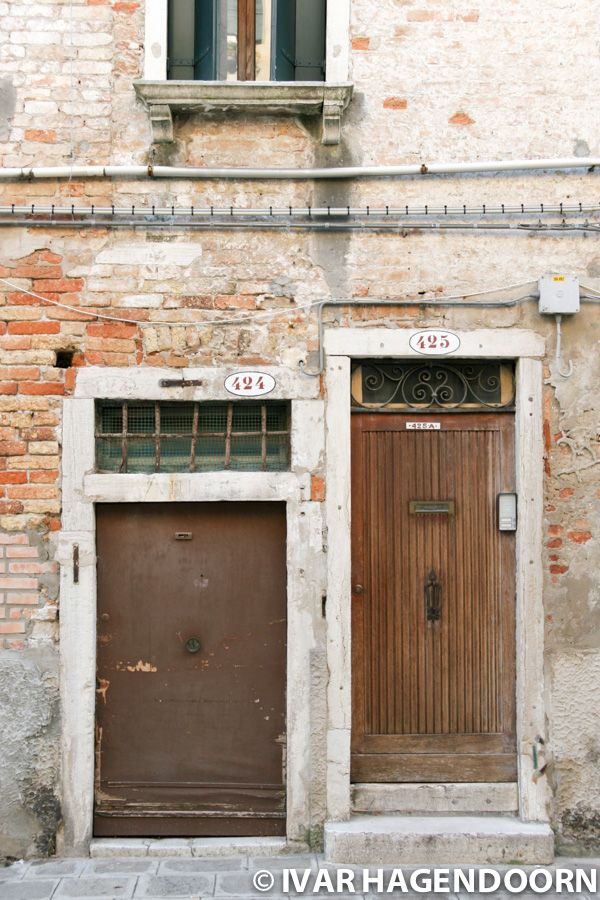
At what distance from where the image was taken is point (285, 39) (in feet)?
16.1

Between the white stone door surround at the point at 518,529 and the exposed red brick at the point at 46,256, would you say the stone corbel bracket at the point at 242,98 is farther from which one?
the white stone door surround at the point at 518,529

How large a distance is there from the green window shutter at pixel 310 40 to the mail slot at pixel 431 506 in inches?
98.5

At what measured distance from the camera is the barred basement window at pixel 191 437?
15.8 feet

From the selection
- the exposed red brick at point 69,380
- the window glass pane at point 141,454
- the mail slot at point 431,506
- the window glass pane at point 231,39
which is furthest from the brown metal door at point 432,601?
the window glass pane at point 231,39

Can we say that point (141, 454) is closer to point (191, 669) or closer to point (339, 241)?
point (191, 669)

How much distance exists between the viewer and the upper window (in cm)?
488

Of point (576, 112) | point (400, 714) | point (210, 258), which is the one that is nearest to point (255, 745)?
point (400, 714)

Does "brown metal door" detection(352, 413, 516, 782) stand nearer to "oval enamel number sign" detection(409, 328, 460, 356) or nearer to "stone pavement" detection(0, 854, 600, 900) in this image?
"oval enamel number sign" detection(409, 328, 460, 356)

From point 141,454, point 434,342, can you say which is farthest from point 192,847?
point 434,342

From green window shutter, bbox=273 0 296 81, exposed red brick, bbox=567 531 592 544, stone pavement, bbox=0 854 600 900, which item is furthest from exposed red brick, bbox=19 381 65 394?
exposed red brick, bbox=567 531 592 544

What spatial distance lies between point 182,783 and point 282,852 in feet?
2.15

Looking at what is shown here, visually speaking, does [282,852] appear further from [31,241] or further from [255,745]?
[31,241]

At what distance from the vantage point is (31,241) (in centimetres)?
476

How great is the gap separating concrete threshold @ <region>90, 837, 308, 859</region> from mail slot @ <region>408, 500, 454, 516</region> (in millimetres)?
1930
